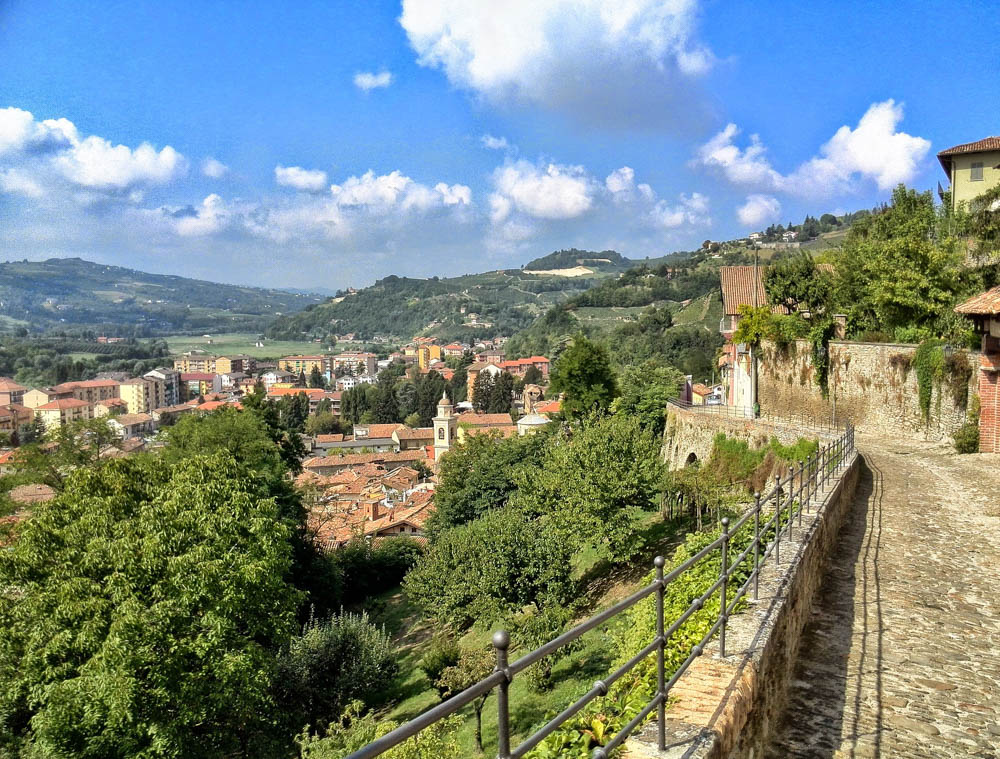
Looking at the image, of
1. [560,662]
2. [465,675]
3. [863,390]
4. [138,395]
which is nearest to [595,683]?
[465,675]

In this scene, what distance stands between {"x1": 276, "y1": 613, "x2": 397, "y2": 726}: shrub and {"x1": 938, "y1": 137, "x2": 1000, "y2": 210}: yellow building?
33.3 metres

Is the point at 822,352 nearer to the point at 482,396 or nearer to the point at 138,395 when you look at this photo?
the point at 482,396

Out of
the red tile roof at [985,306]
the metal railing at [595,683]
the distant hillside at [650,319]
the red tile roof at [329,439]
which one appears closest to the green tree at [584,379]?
the red tile roof at [985,306]

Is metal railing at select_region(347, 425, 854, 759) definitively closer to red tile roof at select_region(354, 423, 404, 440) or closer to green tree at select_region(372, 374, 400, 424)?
red tile roof at select_region(354, 423, 404, 440)

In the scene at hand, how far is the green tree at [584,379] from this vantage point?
132 feet

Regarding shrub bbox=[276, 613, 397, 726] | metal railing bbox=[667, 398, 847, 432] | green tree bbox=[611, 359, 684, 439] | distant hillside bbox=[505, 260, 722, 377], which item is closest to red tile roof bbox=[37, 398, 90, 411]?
distant hillside bbox=[505, 260, 722, 377]

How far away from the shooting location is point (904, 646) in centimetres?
576

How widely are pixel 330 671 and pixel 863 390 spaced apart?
19.1 m

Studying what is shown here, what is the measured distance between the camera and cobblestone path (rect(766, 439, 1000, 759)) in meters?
4.38

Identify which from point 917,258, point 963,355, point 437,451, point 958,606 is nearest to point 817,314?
point 917,258

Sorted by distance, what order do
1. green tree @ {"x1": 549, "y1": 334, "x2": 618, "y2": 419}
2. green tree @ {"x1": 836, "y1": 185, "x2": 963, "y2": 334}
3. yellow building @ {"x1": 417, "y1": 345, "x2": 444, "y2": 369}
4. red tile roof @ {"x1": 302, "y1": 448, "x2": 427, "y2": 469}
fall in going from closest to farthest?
green tree @ {"x1": 836, "y1": 185, "x2": 963, "y2": 334}
green tree @ {"x1": 549, "y1": 334, "x2": 618, "y2": 419}
red tile roof @ {"x1": 302, "y1": 448, "x2": 427, "y2": 469}
yellow building @ {"x1": 417, "y1": 345, "x2": 444, "y2": 369}

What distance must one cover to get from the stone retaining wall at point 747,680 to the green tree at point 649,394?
26600mm

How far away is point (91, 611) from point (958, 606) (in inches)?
550

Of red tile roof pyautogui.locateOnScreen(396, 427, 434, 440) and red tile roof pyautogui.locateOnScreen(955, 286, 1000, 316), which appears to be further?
red tile roof pyautogui.locateOnScreen(396, 427, 434, 440)
